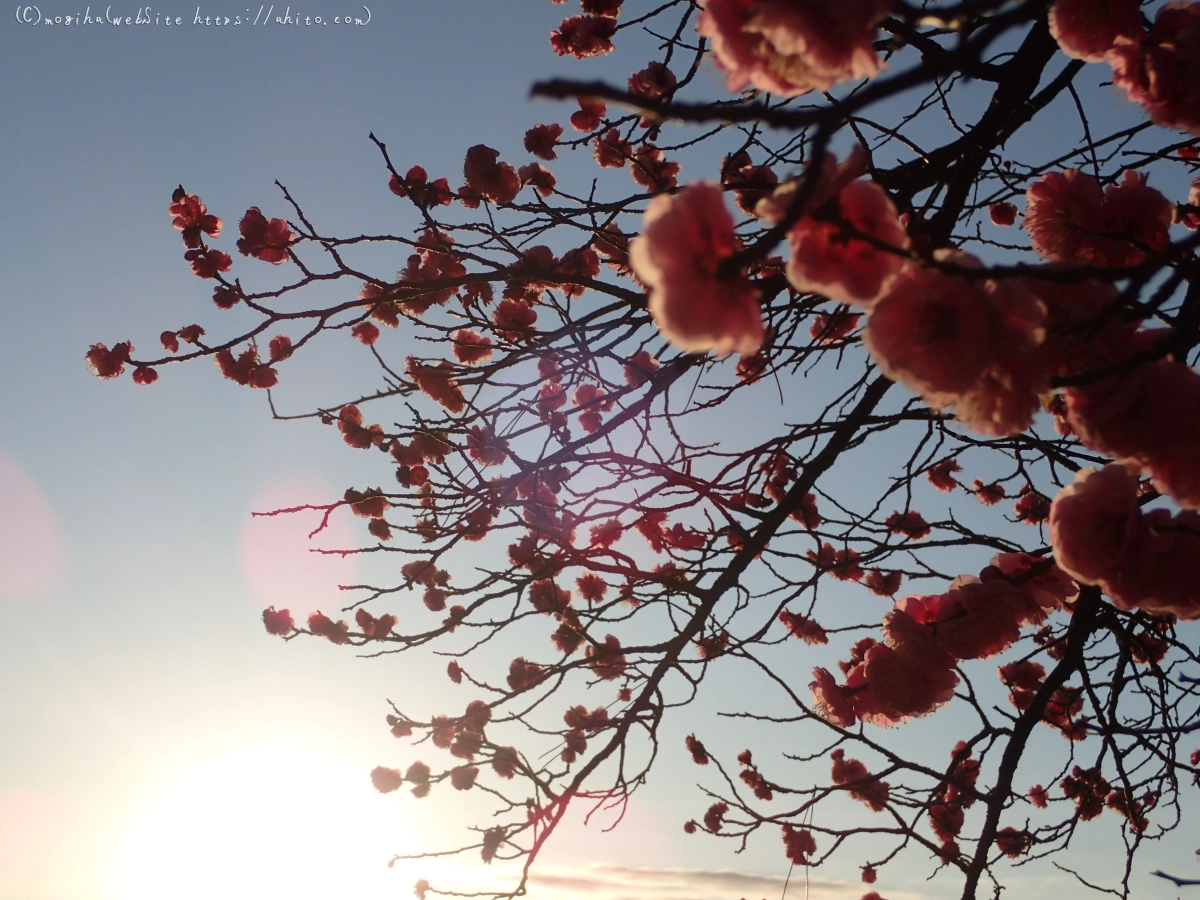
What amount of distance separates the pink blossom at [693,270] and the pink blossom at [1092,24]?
1.38 metres

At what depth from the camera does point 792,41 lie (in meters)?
1.11

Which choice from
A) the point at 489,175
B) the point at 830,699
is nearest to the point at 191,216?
the point at 489,175

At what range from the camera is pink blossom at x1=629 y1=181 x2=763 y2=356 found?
968mm

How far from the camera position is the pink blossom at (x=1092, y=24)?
5.64 ft

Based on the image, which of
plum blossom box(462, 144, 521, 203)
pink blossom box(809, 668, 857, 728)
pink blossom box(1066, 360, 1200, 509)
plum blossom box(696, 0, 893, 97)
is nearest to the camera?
plum blossom box(696, 0, 893, 97)

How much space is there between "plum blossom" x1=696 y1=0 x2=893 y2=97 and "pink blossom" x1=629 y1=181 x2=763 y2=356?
0.32m

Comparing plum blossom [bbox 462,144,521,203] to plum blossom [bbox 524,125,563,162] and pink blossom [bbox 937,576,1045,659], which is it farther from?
pink blossom [bbox 937,576,1045,659]

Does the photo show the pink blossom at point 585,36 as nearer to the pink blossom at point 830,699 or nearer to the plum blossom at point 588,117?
the plum blossom at point 588,117

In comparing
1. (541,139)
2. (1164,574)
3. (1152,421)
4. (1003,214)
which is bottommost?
(1164,574)

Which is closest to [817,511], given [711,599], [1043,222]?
[711,599]

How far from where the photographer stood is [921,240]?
1364 millimetres

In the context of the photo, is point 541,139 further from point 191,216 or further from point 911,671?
point 911,671

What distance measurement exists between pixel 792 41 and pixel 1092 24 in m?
1.13

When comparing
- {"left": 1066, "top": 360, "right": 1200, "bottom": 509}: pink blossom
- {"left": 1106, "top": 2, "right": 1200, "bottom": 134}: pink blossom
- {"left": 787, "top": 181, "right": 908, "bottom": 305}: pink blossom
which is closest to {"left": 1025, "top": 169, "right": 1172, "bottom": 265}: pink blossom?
{"left": 1106, "top": 2, "right": 1200, "bottom": 134}: pink blossom
